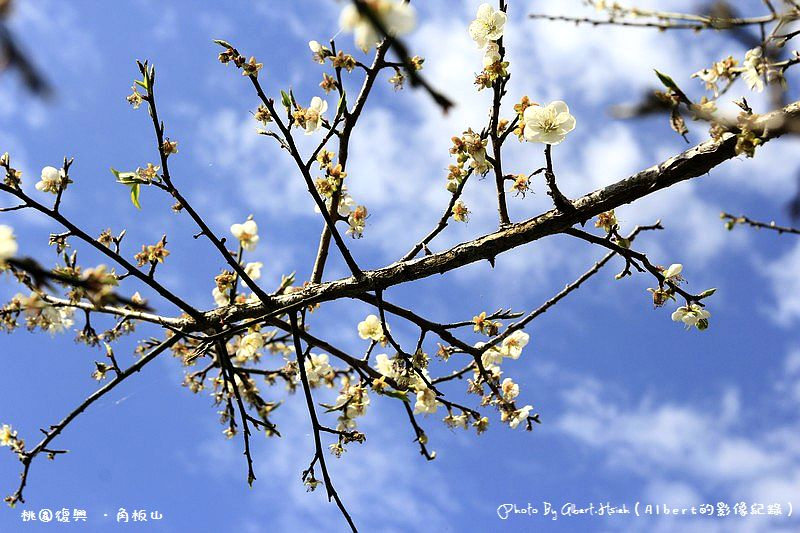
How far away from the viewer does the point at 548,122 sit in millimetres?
2576

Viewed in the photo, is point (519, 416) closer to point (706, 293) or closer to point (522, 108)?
point (706, 293)

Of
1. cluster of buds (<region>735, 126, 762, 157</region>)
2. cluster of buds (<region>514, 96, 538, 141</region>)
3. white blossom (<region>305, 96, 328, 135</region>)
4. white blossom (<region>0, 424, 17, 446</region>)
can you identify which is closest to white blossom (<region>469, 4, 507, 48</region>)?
cluster of buds (<region>514, 96, 538, 141</region>)

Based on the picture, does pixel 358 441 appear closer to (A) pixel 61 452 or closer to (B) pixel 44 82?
(A) pixel 61 452

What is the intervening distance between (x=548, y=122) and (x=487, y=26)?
0.54 metres

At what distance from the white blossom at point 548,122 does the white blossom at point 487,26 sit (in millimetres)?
400

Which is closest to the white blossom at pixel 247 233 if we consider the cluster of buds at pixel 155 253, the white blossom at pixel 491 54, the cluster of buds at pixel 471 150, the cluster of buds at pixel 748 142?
the cluster of buds at pixel 155 253

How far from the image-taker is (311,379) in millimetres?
3781

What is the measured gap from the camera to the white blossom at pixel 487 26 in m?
2.74

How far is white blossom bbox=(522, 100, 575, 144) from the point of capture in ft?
8.36

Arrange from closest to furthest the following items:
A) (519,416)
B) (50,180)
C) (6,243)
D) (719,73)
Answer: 1. (6,243)
2. (719,73)
3. (50,180)
4. (519,416)

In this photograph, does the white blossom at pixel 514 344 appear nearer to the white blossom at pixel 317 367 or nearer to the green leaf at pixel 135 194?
the white blossom at pixel 317 367

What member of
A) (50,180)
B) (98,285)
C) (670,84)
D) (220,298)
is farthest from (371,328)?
(98,285)

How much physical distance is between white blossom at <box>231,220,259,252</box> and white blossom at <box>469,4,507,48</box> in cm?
125

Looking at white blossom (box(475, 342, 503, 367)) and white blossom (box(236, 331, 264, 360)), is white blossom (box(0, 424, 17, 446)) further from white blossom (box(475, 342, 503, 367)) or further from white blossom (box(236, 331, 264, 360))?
white blossom (box(475, 342, 503, 367))
